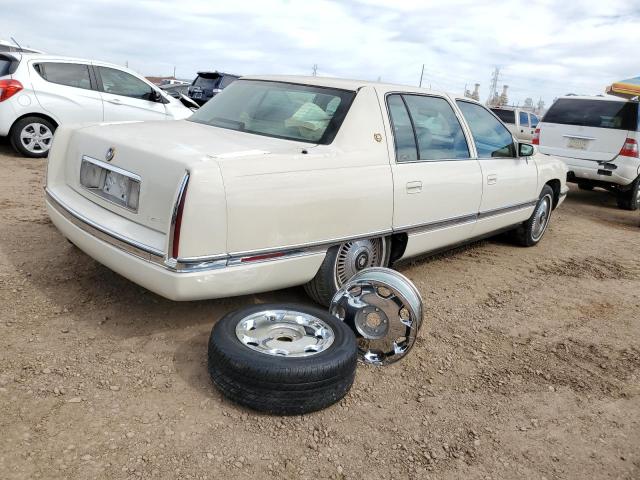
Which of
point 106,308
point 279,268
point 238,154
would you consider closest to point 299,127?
point 238,154

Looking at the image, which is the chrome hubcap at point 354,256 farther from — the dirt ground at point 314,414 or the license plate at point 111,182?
the license plate at point 111,182

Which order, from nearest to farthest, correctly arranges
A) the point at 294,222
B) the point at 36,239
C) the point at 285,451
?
the point at 285,451, the point at 294,222, the point at 36,239

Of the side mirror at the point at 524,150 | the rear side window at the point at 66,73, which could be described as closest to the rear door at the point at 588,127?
the side mirror at the point at 524,150

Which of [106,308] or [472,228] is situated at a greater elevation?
[472,228]

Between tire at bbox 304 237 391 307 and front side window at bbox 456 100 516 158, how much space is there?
1500mm

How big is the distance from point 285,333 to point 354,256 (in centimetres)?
87

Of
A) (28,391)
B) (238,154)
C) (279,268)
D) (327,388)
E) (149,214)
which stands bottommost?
(28,391)

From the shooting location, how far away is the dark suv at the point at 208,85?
15461 mm

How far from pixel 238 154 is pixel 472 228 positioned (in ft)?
8.03

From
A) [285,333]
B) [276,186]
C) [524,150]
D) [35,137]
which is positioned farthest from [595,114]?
[35,137]

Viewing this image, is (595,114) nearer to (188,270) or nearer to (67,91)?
(67,91)

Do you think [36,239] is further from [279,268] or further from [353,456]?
[353,456]

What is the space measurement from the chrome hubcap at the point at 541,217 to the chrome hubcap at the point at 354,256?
2.85 meters

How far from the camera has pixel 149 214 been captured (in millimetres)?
2855
